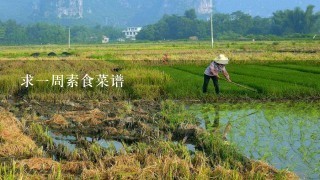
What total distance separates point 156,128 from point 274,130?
186 centimetres

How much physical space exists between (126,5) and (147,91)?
Answer: 159687 mm

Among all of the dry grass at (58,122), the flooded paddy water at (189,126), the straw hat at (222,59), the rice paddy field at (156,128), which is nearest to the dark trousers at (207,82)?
the rice paddy field at (156,128)

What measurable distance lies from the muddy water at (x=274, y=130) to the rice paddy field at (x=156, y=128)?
1cm

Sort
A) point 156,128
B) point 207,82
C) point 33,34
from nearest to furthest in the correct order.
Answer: point 156,128 < point 207,82 < point 33,34

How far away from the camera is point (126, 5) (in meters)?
167

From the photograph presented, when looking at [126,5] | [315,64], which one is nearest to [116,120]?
[315,64]

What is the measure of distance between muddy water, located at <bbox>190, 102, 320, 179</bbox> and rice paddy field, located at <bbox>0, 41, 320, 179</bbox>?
0.04 ft

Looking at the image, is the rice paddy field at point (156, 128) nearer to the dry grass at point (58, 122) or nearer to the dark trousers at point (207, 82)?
the dry grass at point (58, 122)

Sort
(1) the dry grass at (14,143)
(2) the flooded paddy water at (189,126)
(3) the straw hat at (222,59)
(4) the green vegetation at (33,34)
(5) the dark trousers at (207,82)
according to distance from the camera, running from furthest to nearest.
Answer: (4) the green vegetation at (33,34) < (5) the dark trousers at (207,82) < (3) the straw hat at (222,59) < (2) the flooded paddy water at (189,126) < (1) the dry grass at (14,143)

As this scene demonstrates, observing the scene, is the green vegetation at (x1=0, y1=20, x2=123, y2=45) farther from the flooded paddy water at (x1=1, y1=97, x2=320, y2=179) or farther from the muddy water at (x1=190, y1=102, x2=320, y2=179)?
the muddy water at (x1=190, y1=102, x2=320, y2=179)

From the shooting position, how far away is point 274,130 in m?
7.15

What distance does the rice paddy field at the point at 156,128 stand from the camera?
4.77 meters

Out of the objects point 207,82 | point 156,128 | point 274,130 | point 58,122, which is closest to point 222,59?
point 207,82

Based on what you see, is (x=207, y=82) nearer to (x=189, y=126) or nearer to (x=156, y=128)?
(x=156, y=128)
